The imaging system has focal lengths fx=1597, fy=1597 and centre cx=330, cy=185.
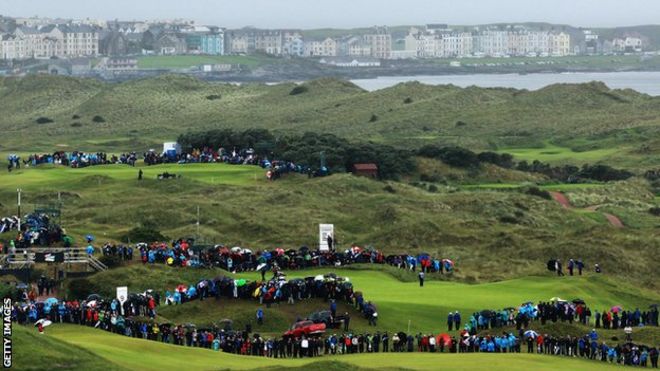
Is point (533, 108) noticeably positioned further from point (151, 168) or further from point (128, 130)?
point (151, 168)

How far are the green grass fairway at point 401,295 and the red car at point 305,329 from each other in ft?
6.58

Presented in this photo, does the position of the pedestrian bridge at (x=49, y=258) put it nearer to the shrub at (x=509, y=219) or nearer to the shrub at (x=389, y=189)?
the shrub at (x=509, y=219)

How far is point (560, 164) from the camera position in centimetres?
11719

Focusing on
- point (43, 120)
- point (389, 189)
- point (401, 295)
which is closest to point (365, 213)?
point (389, 189)

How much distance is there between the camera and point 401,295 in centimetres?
5491

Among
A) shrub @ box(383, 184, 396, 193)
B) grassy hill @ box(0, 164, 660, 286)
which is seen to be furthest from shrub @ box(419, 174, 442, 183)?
shrub @ box(383, 184, 396, 193)

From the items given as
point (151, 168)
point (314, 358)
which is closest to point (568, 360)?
point (314, 358)

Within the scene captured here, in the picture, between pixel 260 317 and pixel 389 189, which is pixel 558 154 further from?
pixel 260 317

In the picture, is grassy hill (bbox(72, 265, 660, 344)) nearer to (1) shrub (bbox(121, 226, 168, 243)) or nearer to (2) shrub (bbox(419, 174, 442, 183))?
(1) shrub (bbox(121, 226, 168, 243))

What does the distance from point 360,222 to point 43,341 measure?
137 feet

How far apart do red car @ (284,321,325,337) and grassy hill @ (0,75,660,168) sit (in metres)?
73.3

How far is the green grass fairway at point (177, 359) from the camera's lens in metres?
38.0

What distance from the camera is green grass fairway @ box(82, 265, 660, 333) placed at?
50.2m

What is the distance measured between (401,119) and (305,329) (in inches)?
4661
